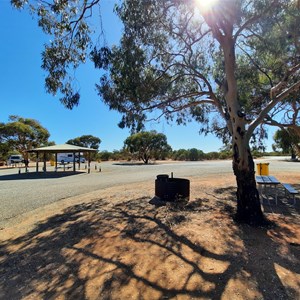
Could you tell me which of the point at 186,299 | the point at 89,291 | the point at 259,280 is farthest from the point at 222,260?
the point at 89,291

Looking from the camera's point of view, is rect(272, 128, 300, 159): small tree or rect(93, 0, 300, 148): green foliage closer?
rect(93, 0, 300, 148): green foliage

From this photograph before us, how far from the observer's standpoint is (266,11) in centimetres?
668

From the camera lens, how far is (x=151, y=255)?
14.1 feet

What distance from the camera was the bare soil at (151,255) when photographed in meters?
3.26

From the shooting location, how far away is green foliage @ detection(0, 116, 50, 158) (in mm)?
37906

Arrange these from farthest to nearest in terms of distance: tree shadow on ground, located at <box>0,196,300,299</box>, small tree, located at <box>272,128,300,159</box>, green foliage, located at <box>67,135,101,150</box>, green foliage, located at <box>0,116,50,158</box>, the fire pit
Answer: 1. green foliage, located at <box>67,135,101,150</box>
2. green foliage, located at <box>0,116,50,158</box>
3. small tree, located at <box>272,128,300,159</box>
4. the fire pit
5. tree shadow on ground, located at <box>0,196,300,299</box>

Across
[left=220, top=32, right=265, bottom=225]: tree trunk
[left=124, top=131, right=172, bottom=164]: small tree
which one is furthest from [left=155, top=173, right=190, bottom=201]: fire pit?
[left=124, top=131, right=172, bottom=164]: small tree

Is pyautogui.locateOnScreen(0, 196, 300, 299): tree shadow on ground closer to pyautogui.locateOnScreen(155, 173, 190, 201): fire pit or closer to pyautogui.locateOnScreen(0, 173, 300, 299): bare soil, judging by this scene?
pyautogui.locateOnScreen(0, 173, 300, 299): bare soil

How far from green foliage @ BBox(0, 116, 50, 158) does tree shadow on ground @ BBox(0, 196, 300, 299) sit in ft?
113

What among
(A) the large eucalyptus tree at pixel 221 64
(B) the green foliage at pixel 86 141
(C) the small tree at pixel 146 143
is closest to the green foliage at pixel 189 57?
(A) the large eucalyptus tree at pixel 221 64

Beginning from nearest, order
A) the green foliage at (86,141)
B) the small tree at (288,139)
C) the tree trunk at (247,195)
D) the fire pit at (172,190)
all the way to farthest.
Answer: the tree trunk at (247,195), the fire pit at (172,190), the small tree at (288,139), the green foliage at (86,141)

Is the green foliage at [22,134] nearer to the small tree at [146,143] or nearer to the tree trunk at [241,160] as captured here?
the small tree at [146,143]

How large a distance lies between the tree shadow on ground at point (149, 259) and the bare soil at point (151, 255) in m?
0.01

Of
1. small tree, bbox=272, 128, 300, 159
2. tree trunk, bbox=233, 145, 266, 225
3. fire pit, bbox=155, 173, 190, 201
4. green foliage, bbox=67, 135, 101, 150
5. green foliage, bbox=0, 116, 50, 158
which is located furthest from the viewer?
green foliage, bbox=67, 135, 101, 150
